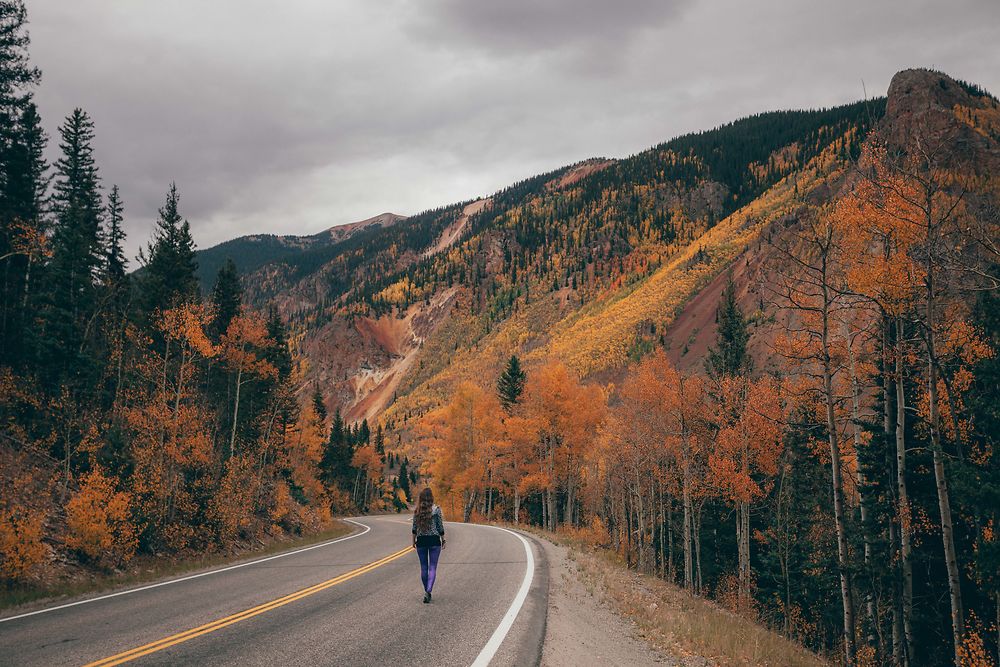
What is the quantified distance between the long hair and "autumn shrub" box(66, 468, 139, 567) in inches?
380

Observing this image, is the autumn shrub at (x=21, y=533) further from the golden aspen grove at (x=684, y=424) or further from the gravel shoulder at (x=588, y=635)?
the gravel shoulder at (x=588, y=635)

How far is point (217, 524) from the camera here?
1845 cm

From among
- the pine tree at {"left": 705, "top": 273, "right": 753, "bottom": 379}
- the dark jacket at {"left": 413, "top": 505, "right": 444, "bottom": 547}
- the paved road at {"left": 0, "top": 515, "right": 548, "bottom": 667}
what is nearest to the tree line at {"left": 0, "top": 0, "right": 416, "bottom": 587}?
the paved road at {"left": 0, "top": 515, "right": 548, "bottom": 667}

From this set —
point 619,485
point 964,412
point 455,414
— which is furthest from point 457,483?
point 964,412

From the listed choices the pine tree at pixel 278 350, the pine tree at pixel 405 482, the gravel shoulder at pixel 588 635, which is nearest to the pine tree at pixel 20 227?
the pine tree at pixel 278 350

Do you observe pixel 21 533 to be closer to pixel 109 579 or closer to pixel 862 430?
pixel 109 579

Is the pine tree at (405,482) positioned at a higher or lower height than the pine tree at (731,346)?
lower

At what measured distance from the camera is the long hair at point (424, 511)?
917 centimetres

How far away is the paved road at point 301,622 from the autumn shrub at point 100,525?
2865mm

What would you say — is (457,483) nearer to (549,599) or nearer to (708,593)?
(708,593)

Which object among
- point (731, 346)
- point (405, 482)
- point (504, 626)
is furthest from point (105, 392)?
point (405, 482)

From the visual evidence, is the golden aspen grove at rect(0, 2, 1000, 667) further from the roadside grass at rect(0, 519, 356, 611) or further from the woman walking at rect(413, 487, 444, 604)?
the woman walking at rect(413, 487, 444, 604)

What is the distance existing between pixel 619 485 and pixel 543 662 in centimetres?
3410

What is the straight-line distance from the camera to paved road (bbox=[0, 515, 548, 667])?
597 cm
